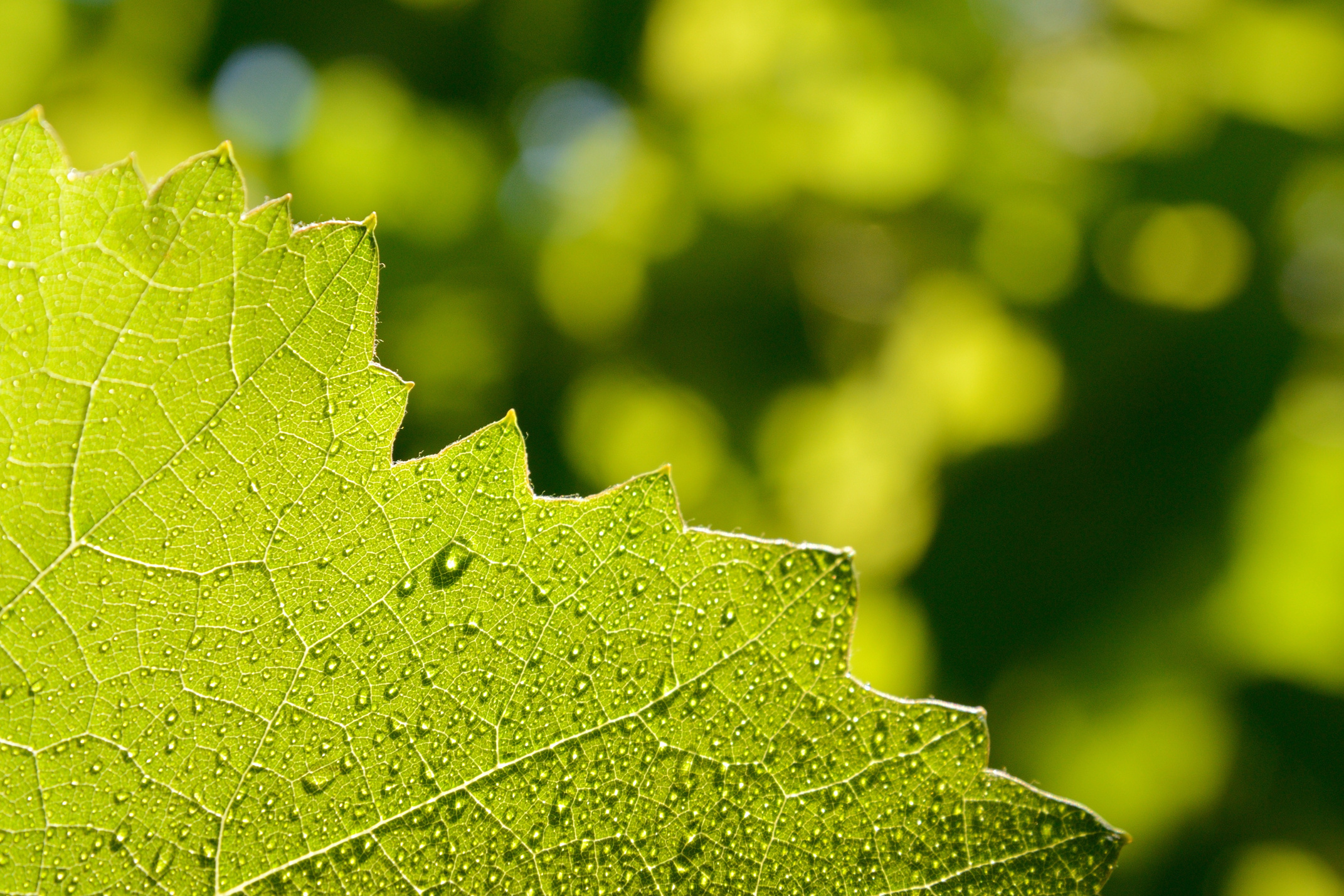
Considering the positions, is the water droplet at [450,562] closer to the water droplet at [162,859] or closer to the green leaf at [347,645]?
the green leaf at [347,645]

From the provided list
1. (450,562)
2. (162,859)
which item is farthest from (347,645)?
(162,859)

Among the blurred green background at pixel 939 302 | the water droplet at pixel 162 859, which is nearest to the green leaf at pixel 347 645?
the water droplet at pixel 162 859

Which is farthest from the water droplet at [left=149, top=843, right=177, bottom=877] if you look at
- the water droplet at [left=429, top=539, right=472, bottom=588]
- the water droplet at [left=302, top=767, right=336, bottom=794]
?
the water droplet at [left=429, top=539, right=472, bottom=588]

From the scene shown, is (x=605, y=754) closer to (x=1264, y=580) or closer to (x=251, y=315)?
(x=251, y=315)

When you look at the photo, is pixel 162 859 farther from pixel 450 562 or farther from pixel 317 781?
pixel 450 562

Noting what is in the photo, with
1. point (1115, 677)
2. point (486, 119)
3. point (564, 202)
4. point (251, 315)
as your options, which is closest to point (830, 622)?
point (251, 315)
